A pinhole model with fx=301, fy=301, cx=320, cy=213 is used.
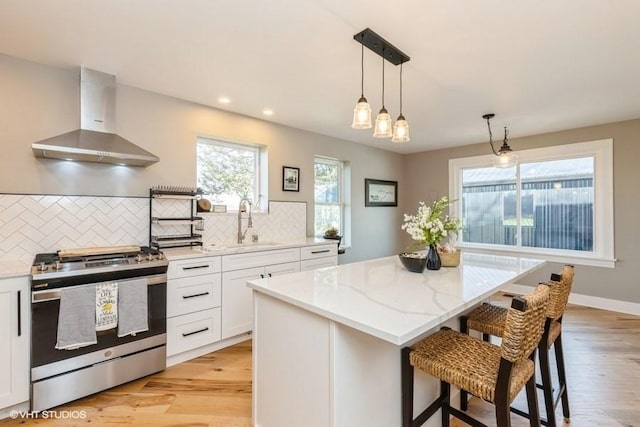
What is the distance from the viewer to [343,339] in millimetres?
1239

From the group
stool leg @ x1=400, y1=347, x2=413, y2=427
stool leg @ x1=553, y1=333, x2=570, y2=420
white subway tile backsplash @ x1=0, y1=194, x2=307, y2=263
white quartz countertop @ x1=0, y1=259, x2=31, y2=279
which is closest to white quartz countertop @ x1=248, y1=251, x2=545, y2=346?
stool leg @ x1=400, y1=347, x2=413, y2=427

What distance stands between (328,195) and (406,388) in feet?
11.1

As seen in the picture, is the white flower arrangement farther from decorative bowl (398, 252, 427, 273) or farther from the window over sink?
the window over sink

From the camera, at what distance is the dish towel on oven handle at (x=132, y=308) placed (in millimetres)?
2102

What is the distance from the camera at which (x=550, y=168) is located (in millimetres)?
4320

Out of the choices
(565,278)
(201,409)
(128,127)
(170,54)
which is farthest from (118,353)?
(565,278)

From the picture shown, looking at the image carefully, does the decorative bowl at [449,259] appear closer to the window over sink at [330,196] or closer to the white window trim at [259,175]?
the white window trim at [259,175]

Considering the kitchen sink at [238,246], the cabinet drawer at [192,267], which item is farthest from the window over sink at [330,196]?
the cabinet drawer at [192,267]

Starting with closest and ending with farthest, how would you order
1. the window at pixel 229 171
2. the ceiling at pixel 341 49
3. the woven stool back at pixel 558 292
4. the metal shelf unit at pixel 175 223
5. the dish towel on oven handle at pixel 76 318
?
the woven stool back at pixel 558 292 < the ceiling at pixel 341 49 < the dish towel on oven handle at pixel 76 318 < the metal shelf unit at pixel 175 223 < the window at pixel 229 171

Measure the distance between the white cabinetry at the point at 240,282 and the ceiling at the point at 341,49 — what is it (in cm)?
157

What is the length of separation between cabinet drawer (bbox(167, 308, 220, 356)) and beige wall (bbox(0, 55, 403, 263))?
48.1 inches

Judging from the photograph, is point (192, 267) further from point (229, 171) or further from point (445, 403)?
point (445, 403)

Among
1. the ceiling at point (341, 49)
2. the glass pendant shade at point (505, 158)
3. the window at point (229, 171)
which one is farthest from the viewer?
the window at point (229, 171)

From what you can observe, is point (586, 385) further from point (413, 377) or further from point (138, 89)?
point (138, 89)
